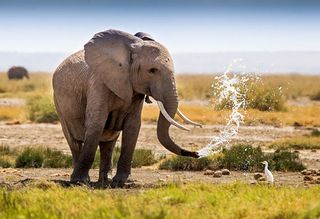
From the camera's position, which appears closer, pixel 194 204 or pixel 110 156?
pixel 194 204

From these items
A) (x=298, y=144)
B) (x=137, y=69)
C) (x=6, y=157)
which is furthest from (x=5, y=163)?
(x=298, y=144)

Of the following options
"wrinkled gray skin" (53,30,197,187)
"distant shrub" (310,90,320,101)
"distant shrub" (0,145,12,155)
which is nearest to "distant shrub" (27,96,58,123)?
"distant shrub" (0,145,12,155)

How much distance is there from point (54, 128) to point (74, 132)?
540 inches

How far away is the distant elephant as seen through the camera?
82125 millimetres

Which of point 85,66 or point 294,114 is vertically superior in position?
point 85,66

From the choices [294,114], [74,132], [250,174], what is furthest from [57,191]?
[294,114]

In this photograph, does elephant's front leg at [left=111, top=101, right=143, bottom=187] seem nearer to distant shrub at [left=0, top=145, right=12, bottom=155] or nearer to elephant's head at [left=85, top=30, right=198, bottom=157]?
elephant's head at [left=85, top=30, right=198, bottom=157]

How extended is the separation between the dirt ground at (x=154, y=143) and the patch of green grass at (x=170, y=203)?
181 cm

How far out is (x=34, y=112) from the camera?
32.0 metres

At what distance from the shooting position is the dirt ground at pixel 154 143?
610 inches

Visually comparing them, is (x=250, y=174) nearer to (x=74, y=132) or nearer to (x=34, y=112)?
(x=74, y=132)

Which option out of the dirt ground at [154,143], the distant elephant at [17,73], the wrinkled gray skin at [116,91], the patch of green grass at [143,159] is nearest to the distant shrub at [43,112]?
the dirt ground at [154,143]

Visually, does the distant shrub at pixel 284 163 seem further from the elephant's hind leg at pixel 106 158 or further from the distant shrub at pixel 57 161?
the distant shrub at pixel 57 161

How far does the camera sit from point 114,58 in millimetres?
14125
